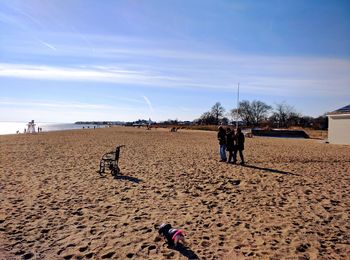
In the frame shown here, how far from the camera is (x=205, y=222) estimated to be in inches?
245

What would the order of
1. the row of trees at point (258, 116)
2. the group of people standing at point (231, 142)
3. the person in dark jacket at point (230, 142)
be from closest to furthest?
the group of people standing at point (231, 142) < the person in dark jacket at point (230, 142) < the row of trees at point (258, 116)

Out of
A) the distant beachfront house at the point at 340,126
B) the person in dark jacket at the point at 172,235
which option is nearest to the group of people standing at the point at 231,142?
the person in dark jacket at the point at 172,235

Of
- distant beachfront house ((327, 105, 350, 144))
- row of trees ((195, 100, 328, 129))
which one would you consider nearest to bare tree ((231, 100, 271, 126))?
row of trees ((195, 100, 328, 129))

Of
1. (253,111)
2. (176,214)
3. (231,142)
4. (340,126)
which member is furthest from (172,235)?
(253,111)

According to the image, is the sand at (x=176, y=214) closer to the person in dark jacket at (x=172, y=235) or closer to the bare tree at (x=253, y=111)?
the person in dark jacket at (x=172, y=235)

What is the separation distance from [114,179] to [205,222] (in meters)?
5.03

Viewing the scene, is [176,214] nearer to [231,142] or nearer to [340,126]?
[231,142]

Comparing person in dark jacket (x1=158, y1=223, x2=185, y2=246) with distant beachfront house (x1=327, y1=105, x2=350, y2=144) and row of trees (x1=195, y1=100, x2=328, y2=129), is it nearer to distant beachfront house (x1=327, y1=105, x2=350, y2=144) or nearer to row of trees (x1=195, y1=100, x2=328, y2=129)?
distant beachfront house (x1=327, y1=105, x2=350, y2=144)

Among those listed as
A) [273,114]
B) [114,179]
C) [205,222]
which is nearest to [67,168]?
[114,179]

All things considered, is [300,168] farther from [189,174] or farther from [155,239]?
[155,239]

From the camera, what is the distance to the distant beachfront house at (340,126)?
96.1ft

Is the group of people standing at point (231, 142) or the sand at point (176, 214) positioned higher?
the group of people standing at point (231, 142)

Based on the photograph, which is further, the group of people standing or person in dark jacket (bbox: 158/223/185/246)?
the group of people standing

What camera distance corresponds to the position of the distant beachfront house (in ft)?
96.1
